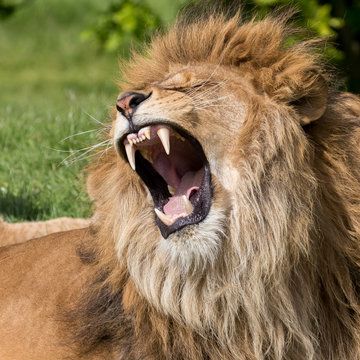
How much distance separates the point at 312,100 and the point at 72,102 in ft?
15.4

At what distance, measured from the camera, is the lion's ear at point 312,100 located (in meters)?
2.98

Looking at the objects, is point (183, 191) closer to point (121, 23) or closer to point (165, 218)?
point (165, 218)

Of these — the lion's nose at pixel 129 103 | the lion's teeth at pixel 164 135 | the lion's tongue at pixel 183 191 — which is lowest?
the lion's tongue at pixel 183 191

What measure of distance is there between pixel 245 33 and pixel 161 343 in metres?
1.15

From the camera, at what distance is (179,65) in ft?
10.4

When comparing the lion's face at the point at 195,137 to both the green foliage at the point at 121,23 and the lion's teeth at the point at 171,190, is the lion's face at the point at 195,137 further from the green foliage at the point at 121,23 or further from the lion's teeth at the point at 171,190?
the green foliage at the point at 121,23

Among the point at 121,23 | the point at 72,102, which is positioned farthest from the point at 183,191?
the point at 121,23

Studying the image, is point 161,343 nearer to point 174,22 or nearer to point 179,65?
point 179,65

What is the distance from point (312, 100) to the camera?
9.86 ft

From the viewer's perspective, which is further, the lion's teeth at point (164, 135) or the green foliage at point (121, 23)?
the green foliage at point (121, 23)

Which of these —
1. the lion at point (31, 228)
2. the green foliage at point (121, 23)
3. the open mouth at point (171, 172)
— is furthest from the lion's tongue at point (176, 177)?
the green foliage at point (121, 23)

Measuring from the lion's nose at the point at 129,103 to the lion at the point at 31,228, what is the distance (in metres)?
1.59

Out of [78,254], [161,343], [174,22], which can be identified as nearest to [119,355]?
[161,343]

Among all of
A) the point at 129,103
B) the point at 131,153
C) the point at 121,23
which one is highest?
the point at 129,103
